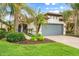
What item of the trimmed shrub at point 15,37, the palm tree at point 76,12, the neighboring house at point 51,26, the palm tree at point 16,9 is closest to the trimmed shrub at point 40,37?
the neighboring house at point 51,26

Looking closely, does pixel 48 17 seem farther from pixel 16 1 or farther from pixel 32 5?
pixel 16 1

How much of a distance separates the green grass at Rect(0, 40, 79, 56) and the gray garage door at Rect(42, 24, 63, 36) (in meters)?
0.24

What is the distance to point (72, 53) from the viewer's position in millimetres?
4328

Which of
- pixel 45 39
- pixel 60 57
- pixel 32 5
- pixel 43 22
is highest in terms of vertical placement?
pixel 32 5

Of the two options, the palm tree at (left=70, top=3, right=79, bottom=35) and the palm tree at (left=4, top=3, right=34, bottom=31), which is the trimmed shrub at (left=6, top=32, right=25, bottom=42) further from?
the palm tree at (left=70, top=3, right=79, bottom=35)

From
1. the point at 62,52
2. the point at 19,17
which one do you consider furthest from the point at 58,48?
the point at 19,17

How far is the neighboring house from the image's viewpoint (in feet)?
14.6

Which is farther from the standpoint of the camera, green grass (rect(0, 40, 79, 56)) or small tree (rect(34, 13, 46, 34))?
small tree (rect(34, 13, 46, 34))

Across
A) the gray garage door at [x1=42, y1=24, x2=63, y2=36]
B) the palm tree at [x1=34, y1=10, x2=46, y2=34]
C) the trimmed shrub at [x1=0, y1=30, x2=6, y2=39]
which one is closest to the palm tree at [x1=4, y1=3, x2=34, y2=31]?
the palm tree at [x1=34, y1=10, x2=46, y2=34]

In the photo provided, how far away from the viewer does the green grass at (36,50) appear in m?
4.33

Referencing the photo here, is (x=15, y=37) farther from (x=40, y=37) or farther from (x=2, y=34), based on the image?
(x=40, y=37)

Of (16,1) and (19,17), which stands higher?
(16,1)

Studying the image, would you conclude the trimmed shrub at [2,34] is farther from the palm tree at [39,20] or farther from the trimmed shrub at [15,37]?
the palm tree at [39,20]

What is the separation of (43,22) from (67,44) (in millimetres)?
608
